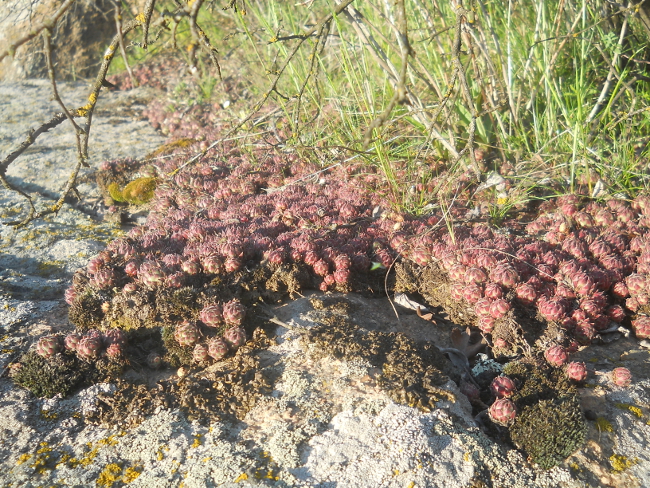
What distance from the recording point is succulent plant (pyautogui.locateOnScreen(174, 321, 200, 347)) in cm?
315

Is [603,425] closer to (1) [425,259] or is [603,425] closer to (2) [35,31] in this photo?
(1) [425,259]

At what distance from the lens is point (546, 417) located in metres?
2.55

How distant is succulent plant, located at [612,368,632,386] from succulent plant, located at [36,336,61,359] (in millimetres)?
3260

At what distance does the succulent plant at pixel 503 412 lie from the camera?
2.64m

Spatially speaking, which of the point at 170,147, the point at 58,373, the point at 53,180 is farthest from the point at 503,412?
the point at 53,180

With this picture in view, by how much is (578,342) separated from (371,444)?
1.70 m

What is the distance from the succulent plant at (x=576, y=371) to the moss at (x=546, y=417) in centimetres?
5

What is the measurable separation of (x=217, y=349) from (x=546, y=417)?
6.05ft

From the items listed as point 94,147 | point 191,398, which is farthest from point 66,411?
point 94,147

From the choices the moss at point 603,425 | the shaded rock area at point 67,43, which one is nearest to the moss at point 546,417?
the moss at point 603,425

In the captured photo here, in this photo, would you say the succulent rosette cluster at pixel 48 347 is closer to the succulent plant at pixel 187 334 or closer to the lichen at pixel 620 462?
the succulent plant at pixel 187 334

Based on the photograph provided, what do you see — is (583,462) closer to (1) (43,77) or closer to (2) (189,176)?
(2) (189,176)

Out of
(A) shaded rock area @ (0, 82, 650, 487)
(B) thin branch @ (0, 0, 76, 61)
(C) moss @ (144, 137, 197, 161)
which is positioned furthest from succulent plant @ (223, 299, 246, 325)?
(C) moss @ (144, 137, 197, 161)

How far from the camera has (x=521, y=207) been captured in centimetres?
467
